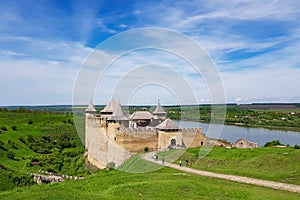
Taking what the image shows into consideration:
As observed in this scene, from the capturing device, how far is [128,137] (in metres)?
22.0

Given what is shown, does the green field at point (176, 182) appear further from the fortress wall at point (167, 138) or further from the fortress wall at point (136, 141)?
the fortress wall at point (167, 138)

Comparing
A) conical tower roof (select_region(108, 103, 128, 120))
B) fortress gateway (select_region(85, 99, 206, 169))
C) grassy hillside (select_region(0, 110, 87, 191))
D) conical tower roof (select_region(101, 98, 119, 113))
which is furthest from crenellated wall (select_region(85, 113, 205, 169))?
grassy hillside (select_region(0, 110, 87, 191))

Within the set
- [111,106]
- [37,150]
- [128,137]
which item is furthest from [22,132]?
[128,137]

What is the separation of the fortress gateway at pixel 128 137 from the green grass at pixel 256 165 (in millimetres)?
4904

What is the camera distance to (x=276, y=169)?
13641 mm

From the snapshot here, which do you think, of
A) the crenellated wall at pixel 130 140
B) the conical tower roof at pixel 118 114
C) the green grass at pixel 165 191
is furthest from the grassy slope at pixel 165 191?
the conical tower roof at pixel 118 114

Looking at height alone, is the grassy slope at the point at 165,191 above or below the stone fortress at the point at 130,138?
below

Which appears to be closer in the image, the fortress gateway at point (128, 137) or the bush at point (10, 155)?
the fortress gateway at point (128, 137)

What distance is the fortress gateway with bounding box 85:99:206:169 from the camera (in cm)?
2191

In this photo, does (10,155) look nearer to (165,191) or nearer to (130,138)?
(130,138)

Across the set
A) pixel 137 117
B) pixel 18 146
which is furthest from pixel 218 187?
pixel 18 146

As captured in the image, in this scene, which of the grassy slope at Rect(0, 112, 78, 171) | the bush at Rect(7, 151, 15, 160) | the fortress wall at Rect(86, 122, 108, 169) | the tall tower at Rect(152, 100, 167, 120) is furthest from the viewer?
the bush at Rect(7, 151, 15, 160)

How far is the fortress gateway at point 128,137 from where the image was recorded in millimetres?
21906

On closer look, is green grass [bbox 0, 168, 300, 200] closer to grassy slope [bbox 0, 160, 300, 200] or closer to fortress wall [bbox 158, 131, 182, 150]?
grassy slope [bbox 0, 160, 300, 200]
